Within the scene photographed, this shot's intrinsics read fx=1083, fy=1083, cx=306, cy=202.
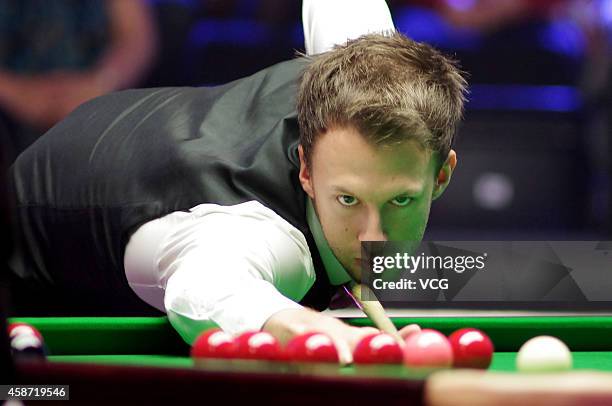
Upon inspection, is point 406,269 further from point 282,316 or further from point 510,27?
point 510,27

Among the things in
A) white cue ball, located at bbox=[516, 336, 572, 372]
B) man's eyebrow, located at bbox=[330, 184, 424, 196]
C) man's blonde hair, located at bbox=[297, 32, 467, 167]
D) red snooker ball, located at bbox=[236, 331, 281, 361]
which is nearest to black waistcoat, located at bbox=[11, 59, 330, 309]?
man's blonde hair, located at bbox=[297, 32, 467, 167]

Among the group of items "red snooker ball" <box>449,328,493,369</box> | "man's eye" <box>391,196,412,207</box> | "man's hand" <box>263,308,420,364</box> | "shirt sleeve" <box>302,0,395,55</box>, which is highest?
"shirt sleeve" <box>302,0,395,55</box>

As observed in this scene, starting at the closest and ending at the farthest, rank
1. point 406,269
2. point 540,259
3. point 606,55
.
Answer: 1. point 406,269
2. point 540,259
3. point 606,55

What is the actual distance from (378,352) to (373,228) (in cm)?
81

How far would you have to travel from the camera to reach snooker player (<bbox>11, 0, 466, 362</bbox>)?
8.94ft

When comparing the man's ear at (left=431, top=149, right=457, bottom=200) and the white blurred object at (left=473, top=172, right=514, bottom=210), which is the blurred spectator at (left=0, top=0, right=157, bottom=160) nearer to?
the white blurred object at (left=473, top=172, right=514, bottom=210)

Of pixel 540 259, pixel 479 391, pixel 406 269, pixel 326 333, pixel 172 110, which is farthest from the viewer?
pixel 540 259

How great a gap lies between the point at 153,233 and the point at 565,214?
6.09 metres

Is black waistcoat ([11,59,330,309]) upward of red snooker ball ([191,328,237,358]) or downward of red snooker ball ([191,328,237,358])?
upward

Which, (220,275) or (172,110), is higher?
(172,110)

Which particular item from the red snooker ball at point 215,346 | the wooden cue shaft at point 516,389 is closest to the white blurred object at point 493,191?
the red snooker ball at point 215,346

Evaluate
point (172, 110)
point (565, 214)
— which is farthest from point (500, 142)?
point (172, 110)

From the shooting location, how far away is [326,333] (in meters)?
2.26

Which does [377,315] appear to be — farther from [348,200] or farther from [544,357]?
[544,357]
